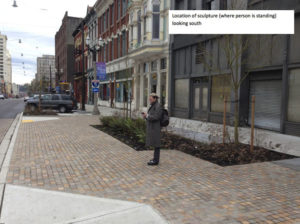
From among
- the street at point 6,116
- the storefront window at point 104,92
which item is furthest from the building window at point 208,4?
the storefront window at point 104,92

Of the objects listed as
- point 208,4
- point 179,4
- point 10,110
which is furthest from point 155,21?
point 10,110

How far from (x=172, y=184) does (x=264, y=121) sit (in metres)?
9.23

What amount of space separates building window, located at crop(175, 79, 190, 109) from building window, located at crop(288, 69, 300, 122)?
785cm

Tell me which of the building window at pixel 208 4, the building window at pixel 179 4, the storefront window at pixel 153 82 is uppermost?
the building window at pixel 179 4

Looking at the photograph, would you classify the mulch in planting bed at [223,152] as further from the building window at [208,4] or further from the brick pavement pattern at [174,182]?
the building window at [208,4]

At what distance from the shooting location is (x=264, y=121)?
12.8 m

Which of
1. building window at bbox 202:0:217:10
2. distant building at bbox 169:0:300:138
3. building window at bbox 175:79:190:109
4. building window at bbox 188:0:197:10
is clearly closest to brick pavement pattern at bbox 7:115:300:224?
distant building at bbox 169:0:300:138

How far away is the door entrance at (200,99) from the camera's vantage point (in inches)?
661

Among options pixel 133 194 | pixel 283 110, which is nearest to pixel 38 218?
pixel 133 194

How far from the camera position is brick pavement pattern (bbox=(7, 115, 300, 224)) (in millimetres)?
3906

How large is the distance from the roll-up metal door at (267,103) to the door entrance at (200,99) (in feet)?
11.7

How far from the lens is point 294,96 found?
11.0 m

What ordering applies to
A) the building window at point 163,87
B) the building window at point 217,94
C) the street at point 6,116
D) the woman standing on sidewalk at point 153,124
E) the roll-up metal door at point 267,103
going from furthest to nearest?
the building window at point 163,87 → the building window at point 217,94 → the street at point 6,116 → the roll-up metal door at point 267,103 → the woman standing on sidewalk at point 153,124

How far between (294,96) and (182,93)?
892 cm
